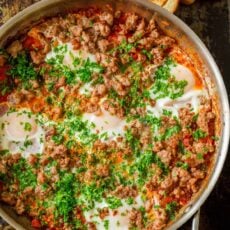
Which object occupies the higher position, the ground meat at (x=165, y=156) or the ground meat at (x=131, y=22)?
the ground meat at (x=131, y=22)

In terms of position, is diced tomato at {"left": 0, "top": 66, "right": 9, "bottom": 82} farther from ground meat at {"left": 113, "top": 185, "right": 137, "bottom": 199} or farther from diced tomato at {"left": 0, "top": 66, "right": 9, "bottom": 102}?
ground meat at {"left": 113, "top": 185, "right": 137, "bottom": 199}

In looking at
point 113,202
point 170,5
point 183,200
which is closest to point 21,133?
point 113,202

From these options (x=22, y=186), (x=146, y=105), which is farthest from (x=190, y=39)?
(x=22, y=186)

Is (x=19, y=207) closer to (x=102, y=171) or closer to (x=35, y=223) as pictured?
(x=35, y=223)

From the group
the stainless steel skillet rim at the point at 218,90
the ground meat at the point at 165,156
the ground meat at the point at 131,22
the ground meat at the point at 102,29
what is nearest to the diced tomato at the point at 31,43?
the stainless steel skillet rim at the point at 218,90

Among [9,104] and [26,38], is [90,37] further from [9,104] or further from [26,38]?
[9,104]

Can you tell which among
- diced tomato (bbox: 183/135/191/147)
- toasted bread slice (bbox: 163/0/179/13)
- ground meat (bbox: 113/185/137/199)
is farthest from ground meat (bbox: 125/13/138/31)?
ground meat (bbox: 113/185/137/199)

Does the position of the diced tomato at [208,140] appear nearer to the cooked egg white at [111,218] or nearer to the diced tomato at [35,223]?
the cooked egg white at [111,218]
